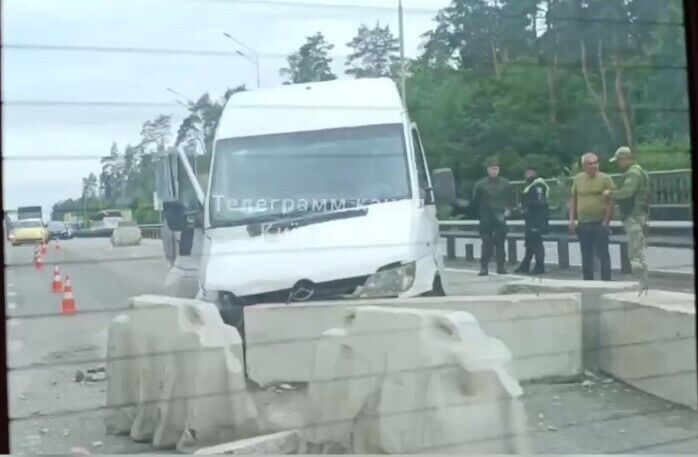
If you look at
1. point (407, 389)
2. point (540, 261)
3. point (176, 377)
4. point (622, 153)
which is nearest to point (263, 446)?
point (176, 377)

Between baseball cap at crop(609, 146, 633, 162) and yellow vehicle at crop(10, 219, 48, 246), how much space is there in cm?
142

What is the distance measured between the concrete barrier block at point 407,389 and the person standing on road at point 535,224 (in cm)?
21

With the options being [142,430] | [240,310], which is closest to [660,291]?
[240,310]

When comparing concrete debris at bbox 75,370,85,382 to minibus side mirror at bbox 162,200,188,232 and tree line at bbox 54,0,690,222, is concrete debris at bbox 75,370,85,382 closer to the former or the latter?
minibus side mirror at bbox 162,200,188,232

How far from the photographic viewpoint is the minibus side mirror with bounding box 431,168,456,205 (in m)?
2.82

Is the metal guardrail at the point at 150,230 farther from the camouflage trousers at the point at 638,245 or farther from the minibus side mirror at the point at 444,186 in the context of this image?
the camouflage trousers at the point at 638,245

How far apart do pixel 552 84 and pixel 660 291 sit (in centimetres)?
60

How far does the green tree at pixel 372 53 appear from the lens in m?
2.79

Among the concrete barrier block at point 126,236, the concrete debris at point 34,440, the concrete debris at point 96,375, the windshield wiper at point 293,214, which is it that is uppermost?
the windshield wiper at point 293,214

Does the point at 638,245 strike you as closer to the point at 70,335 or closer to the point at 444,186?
the point at 444,186

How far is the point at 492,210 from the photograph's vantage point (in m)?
2.88

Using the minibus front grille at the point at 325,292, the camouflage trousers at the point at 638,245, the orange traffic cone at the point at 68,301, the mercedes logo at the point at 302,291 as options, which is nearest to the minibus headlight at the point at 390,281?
the minibus front grille at the point at 325,292

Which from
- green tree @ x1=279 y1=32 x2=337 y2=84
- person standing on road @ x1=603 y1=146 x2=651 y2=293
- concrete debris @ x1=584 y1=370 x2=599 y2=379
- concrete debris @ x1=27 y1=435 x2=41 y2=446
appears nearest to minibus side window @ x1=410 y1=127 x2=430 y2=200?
green tree @ x1=279 y1=32 x2=337 y2=84

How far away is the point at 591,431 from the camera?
9.50 feet
